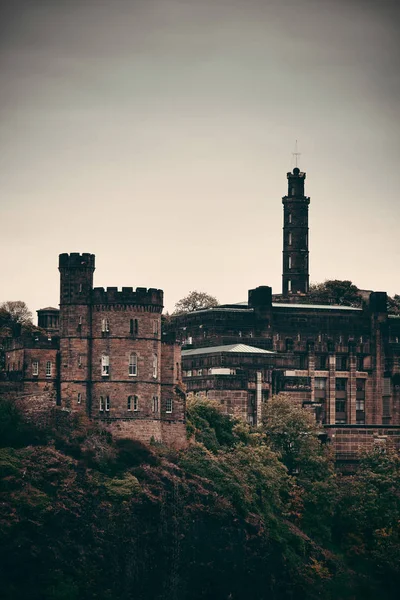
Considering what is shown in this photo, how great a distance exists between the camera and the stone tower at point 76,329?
166000mm

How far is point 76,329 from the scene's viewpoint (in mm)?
166875

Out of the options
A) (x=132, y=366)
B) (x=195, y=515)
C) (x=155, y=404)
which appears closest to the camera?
(x=195, y=515)

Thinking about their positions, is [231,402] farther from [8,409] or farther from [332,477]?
[8,409]

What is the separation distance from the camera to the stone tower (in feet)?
545

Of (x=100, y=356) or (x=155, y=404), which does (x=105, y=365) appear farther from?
(x=155, y=404)

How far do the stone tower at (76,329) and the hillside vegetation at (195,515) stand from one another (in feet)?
9.26

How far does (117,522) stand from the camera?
520 ft

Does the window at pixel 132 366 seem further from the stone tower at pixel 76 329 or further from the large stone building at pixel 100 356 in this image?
the stone tower at pixel 76 329

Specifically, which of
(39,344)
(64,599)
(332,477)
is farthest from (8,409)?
(332,477)

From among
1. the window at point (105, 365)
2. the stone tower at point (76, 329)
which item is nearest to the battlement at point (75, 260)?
the stone tower at point (76, 329)

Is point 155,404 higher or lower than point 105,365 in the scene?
lower

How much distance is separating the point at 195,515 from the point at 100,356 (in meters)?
15.8

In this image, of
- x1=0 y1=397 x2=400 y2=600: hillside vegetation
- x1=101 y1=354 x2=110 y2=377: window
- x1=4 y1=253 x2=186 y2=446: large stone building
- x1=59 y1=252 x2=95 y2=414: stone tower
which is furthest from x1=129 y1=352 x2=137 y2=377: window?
x1=0 y1=397 x2=400 y2=600: hillside vegetation

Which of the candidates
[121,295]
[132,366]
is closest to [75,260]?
[121,295]
